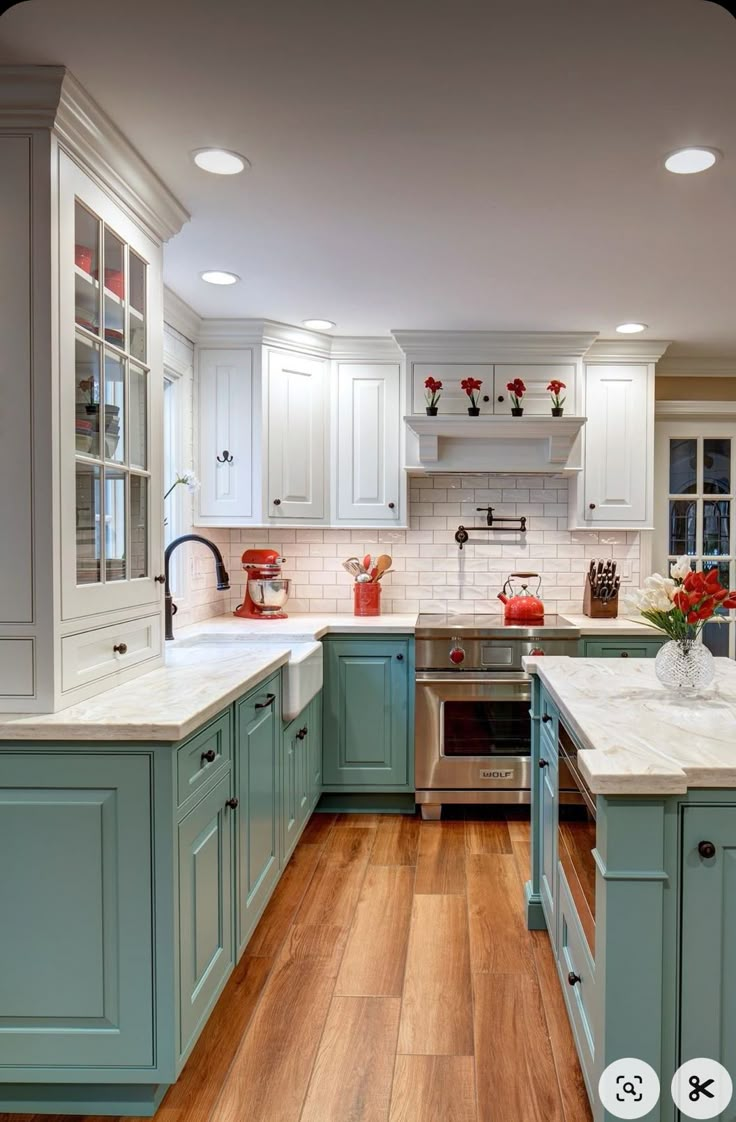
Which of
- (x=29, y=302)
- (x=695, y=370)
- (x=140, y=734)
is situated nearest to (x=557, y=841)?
(x=140, y=734)

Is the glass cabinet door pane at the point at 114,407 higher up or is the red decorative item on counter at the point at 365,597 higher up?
the glass cabinet door pane at the point at 114,407

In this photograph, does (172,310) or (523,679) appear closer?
(172,310)

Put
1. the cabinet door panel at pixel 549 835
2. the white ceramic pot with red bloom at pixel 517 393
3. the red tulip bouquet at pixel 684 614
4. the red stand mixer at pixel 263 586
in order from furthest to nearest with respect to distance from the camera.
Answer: the red stand mixer at pixel 263 586 < the white ceramic pot with red bloom at pixel 517 393 < the cabinet door panel at pixel 549 835 < the red tulip bouquet at pixel 684 614

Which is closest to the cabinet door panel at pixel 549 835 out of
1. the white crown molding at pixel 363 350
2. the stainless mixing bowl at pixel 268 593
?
the stainless mixing bowl at pixel 268 593

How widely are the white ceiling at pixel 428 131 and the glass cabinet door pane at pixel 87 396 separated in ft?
2.04

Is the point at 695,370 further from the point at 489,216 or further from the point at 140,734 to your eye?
the point at 140,734

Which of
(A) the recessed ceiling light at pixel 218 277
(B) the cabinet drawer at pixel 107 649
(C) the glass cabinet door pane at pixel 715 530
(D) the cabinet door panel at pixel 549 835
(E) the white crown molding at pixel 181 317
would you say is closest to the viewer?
(B) the cabinet drawer at pixel 107 649

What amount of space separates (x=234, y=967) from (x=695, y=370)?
12.9 feet

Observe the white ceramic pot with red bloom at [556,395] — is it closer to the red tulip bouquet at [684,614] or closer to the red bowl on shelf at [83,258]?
the red tulip bouquet at [684,614]

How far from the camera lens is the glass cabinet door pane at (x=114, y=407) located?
2092 millimetres

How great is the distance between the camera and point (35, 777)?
5.55 feet

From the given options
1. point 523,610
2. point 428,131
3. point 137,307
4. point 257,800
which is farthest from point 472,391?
point 257,800

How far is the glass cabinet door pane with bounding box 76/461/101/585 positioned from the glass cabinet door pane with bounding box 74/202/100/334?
38cm

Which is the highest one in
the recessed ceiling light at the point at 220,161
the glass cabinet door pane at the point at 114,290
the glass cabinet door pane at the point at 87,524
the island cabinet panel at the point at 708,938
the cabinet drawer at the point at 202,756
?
the recessed ceiling light at the point at 220,161
